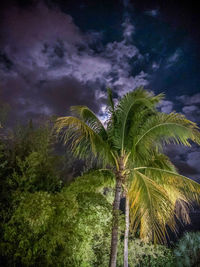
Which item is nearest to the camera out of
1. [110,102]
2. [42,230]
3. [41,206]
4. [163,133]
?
[41,206]

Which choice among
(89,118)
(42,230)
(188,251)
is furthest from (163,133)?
Answer: (188,251)

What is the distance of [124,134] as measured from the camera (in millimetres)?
6180

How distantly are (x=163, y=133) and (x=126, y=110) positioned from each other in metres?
1.50

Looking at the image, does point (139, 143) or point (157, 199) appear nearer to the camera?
point (157, 199)

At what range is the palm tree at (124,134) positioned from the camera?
541 cm

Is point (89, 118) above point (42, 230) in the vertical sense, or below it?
above

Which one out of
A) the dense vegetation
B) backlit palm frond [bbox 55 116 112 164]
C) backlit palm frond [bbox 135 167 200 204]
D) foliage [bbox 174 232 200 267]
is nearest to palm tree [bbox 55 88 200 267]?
backlit palm frond [bbox 55 116 112 164]

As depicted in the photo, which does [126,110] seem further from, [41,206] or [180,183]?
[41,206]

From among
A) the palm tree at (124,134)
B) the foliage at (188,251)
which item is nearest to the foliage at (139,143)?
the palm tree at (124,134)

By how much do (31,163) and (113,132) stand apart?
310 cm

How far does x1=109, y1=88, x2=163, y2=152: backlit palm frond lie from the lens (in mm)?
5914

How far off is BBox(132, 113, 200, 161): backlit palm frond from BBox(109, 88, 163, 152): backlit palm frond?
1.64 feet

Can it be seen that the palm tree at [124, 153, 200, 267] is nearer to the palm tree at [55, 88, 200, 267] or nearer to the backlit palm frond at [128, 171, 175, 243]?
the backlit palm frond at [128, 171, 175, 243]

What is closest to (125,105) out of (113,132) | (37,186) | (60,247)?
(113,132)
